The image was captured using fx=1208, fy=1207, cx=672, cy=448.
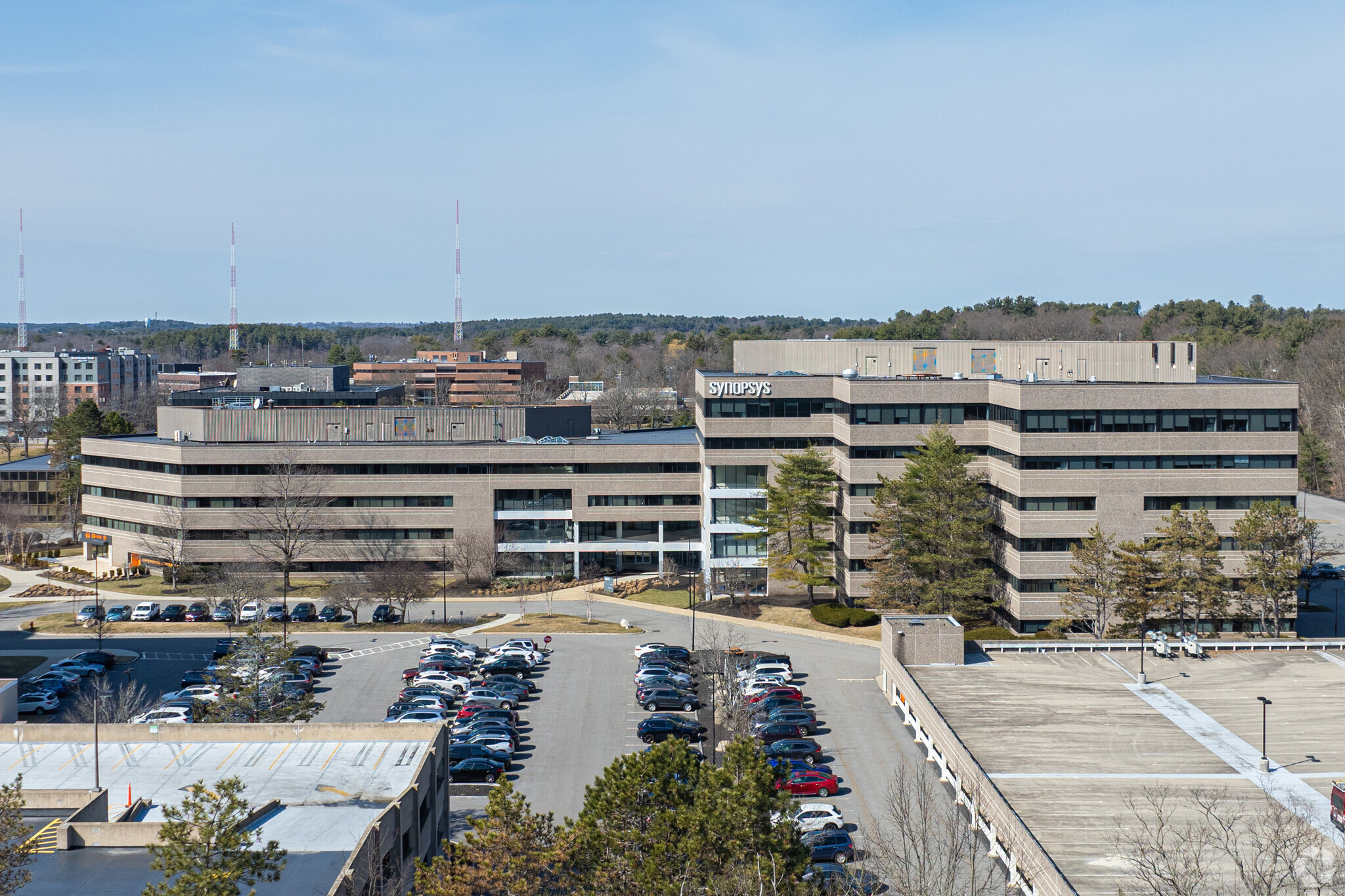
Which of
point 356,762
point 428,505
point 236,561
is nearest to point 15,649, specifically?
point 236,561

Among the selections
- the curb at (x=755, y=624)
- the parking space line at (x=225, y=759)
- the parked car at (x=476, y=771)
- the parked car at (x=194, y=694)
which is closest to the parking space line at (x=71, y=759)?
the parking space line at (x=225, y=759)

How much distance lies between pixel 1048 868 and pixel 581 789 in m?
19.9

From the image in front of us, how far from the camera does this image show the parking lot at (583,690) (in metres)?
50.4

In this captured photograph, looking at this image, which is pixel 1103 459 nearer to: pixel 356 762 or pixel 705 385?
pixel 705 385

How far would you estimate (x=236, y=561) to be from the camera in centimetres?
8956

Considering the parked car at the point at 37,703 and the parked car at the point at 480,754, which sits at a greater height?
the parked car at the point at 480,754

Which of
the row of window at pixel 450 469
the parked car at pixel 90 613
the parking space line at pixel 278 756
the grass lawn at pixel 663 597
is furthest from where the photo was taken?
the row of window at pixel 450 469

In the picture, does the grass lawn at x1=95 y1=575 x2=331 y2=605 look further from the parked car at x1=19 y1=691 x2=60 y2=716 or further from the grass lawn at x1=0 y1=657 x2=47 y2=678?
the parked car at x1=19 y1=691 x2=60 y2=716

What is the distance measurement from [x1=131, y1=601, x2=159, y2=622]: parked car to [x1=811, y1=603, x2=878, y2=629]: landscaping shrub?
43898mm

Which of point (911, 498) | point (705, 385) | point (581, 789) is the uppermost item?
point (705, 385)

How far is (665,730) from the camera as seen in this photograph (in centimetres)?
5469

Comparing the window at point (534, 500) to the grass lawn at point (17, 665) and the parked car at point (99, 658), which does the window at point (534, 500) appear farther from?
the grass lawn at point (17, 665)

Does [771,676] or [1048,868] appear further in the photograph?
[771,676]

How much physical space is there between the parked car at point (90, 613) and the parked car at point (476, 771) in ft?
121
